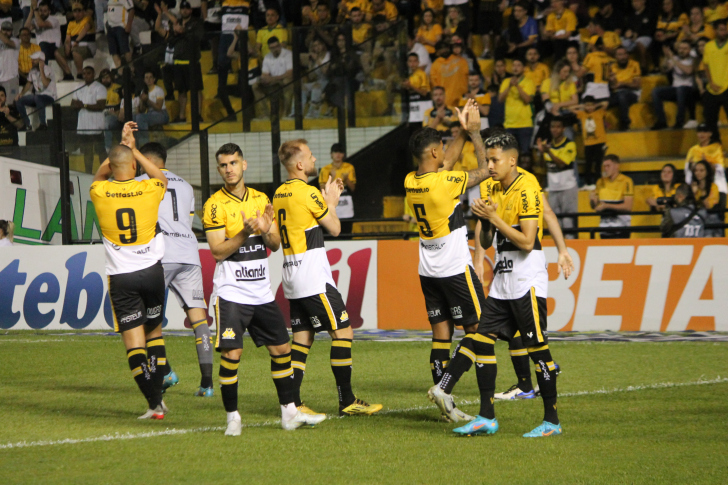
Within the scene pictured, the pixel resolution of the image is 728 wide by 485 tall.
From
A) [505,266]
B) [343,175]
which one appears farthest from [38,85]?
[505,266]

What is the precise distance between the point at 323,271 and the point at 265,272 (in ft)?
1.90

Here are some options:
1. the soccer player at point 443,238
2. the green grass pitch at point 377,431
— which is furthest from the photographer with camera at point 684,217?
the soccer player at point 443,238

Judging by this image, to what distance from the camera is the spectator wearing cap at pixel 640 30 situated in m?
16.6

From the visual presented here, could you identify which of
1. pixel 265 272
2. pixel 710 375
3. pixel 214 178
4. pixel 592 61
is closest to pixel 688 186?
pixel 592 61

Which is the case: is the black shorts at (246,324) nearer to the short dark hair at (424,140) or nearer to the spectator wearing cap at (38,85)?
the short dark hair at (424,140)

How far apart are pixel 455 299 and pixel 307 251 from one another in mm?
1372

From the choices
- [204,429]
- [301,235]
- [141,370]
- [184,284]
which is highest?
[301,235]

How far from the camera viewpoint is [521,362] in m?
7.68

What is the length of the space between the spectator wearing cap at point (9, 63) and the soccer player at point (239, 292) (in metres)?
16.8

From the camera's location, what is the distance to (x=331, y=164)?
15727 mm

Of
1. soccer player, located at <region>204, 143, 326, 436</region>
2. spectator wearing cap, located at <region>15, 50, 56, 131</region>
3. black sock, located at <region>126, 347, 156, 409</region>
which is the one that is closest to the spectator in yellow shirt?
soccer player, located at <region>204, 143, 326, 436</region>

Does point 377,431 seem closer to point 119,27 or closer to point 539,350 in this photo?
point 539,350

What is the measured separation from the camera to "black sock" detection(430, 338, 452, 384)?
750 cm

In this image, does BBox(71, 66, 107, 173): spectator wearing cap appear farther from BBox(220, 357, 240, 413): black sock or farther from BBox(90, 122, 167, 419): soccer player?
BBox(220, 357, 240, 413): black sock
